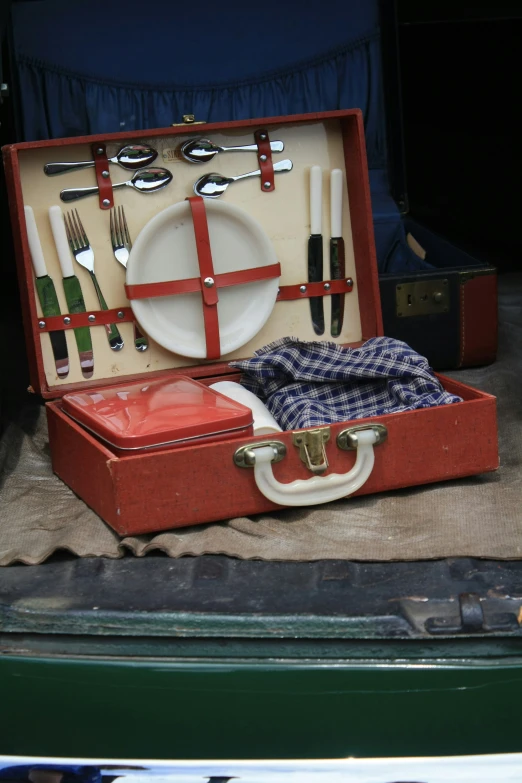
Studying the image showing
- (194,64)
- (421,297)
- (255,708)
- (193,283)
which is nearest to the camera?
(255,708)

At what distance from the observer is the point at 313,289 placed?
4.88 feet

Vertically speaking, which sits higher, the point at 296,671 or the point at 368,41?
the point at 368,41

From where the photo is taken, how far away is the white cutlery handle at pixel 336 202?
1.45 m

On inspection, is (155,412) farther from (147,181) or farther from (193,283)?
(147,181)

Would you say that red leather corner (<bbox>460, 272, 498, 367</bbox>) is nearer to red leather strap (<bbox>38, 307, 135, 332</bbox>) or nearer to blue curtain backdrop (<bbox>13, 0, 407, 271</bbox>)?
blue curtain backdrop (<bbox>13, 0, 407, 271</bbox>)

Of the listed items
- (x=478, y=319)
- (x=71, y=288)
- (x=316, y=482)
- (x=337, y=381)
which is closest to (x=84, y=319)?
(x=71, y=288)

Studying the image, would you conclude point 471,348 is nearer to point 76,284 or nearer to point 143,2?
point 76,284

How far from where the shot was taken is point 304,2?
2.04 meters

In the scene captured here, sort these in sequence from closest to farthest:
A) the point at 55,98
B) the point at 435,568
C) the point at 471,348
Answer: the point at 435,568 → the point at 471,348 → the point at 55,98

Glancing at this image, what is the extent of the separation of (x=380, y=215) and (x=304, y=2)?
1.65 feet

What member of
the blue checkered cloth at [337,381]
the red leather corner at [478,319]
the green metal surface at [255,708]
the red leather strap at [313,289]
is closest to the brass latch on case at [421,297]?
the red leather corner at [478,319]

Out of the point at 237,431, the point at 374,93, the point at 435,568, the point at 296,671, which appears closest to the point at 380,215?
the point at 374,93

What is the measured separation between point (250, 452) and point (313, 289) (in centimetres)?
49

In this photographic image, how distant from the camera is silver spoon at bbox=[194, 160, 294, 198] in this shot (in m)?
1.43
